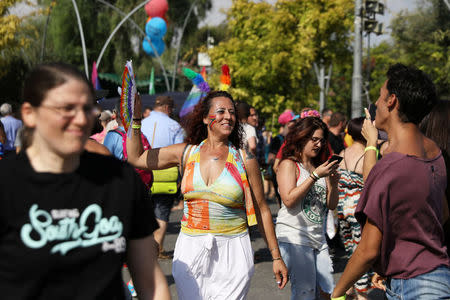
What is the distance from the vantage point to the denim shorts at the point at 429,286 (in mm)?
2662

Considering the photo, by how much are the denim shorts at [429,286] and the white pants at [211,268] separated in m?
1.35

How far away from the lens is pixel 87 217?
1.93m

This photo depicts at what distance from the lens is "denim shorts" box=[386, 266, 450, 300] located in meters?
2.66

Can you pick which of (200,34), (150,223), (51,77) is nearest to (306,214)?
(150,223)

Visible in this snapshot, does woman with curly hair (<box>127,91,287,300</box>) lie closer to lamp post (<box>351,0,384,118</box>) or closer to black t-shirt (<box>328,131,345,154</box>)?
black t-shirt (<box>328,131,345,154</box>)

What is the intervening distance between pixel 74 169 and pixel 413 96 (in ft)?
5.42

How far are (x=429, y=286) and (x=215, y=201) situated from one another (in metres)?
1.54

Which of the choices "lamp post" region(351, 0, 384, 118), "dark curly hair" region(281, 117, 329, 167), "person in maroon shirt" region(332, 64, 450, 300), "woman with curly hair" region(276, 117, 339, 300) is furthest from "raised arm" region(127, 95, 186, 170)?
"lamp post" region(351, 0, 384, 118)

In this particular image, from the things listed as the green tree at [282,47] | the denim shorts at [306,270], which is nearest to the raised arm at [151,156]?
the denim shorts at [306,270]

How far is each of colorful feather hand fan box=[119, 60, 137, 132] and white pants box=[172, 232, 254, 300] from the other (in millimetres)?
877

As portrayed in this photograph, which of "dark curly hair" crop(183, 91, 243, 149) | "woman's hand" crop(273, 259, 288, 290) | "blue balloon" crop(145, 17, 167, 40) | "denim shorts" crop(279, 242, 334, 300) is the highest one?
"blue balloon" crop(145, 17, 167, 40)

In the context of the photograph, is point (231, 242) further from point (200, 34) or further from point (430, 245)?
point (200, 34)

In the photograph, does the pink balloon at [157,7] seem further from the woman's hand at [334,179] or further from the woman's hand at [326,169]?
the woman's hand at [326,169]

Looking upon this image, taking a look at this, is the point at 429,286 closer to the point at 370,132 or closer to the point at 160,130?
the point at 370,132
